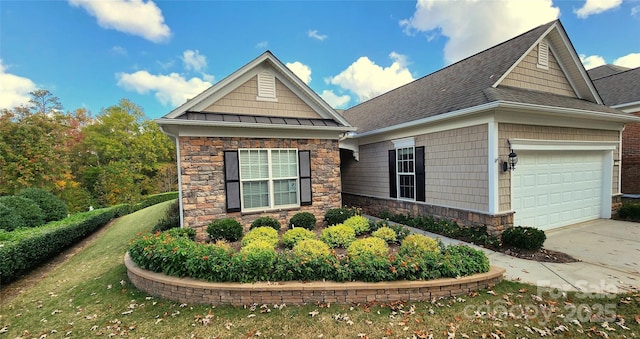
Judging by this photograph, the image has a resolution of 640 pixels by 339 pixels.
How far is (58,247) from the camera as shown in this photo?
8367 millimetres

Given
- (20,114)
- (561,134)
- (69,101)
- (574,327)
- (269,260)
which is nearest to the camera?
(574,327)

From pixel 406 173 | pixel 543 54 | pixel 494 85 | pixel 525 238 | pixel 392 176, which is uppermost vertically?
pixel 543 54

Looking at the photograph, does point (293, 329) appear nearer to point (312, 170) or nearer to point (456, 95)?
point (312, 170)

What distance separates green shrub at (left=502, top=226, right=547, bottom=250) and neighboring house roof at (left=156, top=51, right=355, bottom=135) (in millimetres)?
5095

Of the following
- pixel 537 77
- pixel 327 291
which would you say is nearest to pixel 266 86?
pixel 327 291

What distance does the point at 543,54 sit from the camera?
780 cm

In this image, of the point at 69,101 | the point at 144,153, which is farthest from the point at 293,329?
the point at 69,101

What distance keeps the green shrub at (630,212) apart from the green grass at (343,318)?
7.13 metres

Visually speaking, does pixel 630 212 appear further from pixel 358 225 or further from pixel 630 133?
pixel 358 225

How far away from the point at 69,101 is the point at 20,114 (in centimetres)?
1028

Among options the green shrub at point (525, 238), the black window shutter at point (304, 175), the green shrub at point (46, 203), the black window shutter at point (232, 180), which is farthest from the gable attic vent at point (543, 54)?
the green shrub at point (46, 203)

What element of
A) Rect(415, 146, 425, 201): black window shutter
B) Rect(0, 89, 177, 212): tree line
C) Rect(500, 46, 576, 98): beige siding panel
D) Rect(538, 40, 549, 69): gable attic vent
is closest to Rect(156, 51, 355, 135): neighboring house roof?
Rect(415, 146, 425, 201): black window shutter

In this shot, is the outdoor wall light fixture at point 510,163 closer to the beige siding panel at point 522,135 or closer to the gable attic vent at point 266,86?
the beige siding panel at point 522,135

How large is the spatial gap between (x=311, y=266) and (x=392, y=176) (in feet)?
20.7
